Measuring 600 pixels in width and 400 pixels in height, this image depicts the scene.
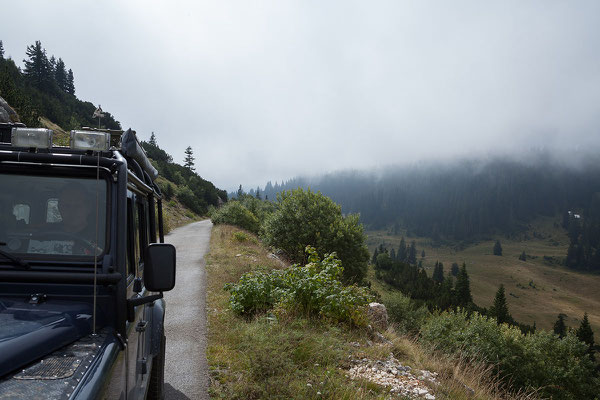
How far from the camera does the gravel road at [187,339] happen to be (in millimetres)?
5203

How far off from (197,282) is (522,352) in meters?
42.7

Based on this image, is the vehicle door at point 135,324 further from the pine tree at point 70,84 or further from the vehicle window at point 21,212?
the pine tree at point 70,84

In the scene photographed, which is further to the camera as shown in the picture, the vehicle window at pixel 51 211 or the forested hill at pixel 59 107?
the forested hill at pixel 59 107

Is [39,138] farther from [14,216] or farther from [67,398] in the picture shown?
[67,398]

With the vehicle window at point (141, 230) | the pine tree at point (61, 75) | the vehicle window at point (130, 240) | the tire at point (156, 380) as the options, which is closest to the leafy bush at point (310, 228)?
the tire at point (156, 380)

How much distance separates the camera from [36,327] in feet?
5.77

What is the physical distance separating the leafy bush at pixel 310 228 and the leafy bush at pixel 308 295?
15.9 metres

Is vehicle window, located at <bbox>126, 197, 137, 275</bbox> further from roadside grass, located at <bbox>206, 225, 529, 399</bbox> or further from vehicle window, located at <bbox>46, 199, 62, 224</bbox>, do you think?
roadside grass, located at <bbox>206, 225, 529, 399</bbox>

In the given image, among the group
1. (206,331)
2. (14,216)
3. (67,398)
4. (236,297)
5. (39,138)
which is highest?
(39,138)

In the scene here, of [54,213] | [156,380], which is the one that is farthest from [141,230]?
[156,380]

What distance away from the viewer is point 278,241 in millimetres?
25516

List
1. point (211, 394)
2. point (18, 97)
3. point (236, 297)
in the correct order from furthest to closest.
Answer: point (18, 97) < point (236, 297) < point (211, 394)

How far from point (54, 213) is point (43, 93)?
6785 cm

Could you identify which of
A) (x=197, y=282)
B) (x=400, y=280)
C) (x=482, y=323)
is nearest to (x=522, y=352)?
(x=482, y=323)
